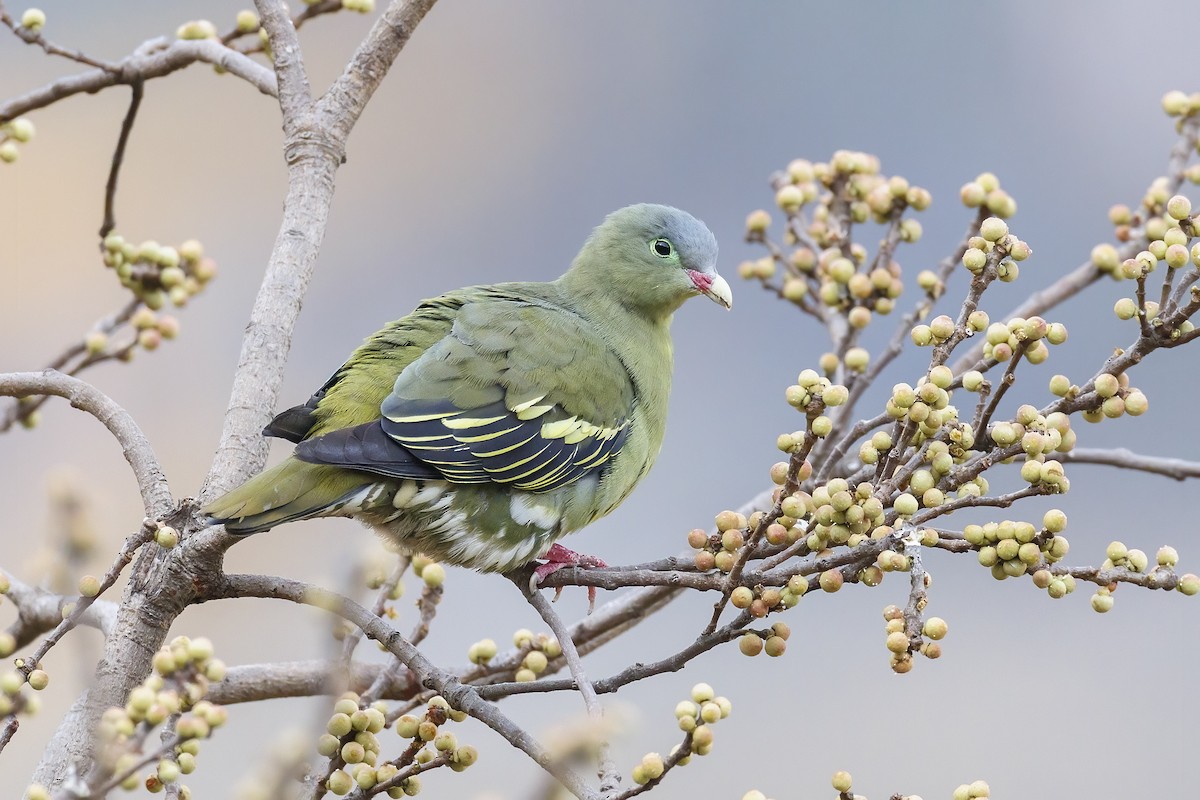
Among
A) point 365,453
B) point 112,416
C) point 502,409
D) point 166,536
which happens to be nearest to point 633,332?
point 502,409

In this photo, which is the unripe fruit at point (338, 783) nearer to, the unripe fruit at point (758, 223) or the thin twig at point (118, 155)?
the thin twig at point (118, 155)

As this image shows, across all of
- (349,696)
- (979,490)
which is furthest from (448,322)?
(979,490)

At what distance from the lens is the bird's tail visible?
79.6 inches

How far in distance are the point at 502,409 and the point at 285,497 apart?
674 mm

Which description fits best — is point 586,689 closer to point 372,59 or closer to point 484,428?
point 484,428

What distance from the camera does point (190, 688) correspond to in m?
1.37

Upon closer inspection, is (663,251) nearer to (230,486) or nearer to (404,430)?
(404,430)

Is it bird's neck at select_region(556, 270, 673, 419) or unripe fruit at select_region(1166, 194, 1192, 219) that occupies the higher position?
bird's neck at select_region(556, 270, 673, 419)

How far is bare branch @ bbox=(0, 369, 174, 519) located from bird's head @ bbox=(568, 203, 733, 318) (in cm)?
150

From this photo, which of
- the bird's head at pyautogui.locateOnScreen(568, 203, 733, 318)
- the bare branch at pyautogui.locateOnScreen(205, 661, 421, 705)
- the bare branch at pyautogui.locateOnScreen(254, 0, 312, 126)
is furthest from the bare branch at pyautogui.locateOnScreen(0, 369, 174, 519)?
the bird's head at pyautogui.locateOnScreen(568, 203, 733, 318)

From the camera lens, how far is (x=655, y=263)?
3381mm

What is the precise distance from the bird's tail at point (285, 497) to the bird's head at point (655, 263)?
1132 millimetres

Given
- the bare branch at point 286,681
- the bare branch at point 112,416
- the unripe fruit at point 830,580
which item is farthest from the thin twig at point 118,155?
the unripe fruit at point 830,580

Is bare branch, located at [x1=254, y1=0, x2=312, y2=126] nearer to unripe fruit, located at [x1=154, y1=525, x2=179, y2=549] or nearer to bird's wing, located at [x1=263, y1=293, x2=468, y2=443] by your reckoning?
bird's wing, located at [x1=263, y1=293, x2=468, y2=443]
